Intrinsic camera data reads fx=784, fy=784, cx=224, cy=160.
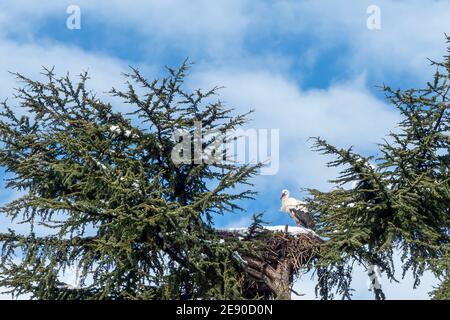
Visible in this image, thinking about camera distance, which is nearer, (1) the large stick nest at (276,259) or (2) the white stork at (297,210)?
(1) the large stick nest at (276,259)

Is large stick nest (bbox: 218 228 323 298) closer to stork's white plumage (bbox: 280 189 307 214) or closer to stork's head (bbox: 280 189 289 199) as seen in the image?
stork's white plumage (bbox: 280 189 307 214)

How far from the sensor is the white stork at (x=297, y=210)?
64.4ft

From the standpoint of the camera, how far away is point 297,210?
20.2 m

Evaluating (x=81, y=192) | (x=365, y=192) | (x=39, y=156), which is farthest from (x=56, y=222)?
(x=365, y=192)

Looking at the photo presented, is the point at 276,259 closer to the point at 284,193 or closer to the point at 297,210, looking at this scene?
the point at 297,210

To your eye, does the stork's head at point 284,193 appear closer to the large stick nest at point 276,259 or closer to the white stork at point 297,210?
the white stork at point 297,210

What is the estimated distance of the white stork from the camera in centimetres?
1962

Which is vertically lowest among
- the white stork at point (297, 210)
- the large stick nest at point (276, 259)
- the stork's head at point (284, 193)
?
the large stick nest at point (276, 259)

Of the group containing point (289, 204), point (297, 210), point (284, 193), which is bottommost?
point (297, 210)

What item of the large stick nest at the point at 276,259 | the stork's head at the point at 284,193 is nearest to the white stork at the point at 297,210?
the stork's head at the point at 284,193

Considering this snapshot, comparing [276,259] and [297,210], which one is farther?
[297,210]

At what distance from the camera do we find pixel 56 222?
1675 centimetres

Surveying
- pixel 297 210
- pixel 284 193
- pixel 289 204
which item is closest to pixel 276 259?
pixel 297 210
